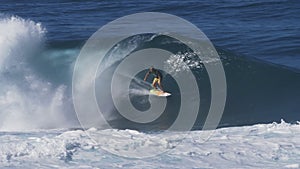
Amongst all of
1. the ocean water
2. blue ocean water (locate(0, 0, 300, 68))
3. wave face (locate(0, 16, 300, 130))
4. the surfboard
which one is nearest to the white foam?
the ocean water

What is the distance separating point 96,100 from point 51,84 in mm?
2156

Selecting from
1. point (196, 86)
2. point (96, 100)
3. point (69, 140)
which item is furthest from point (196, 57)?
point (69, 140)

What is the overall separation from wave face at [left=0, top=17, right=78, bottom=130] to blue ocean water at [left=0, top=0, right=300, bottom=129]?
0.03m

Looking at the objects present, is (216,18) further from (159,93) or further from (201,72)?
(159,93)

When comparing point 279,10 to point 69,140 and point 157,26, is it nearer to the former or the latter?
point 157,26

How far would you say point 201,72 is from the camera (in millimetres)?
27094

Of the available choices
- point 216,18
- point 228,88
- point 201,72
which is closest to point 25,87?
point 201,72

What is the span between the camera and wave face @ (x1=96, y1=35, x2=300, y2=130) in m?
23.2

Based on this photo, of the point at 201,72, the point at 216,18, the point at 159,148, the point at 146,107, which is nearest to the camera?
the point at 159,148

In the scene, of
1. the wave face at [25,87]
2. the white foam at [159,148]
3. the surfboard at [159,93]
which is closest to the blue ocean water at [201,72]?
the wave face at [25,87]

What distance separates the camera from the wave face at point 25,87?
22.8 meters

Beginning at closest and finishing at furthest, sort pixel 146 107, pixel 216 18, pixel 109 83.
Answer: pixel 146 107 < pixel 109 83 < pixel 216 18

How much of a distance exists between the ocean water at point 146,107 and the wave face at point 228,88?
4 centimetres

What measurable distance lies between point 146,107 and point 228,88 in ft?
12.8
